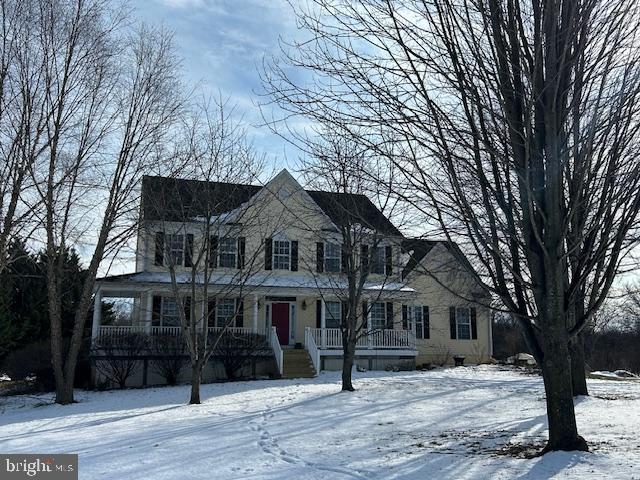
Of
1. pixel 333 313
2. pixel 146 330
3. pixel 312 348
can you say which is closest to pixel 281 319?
pixel 333 313

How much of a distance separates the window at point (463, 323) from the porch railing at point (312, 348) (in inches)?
357

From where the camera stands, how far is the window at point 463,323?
27453 millimetres

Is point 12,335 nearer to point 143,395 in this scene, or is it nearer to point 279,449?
point 143,395

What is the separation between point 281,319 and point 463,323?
371 inches

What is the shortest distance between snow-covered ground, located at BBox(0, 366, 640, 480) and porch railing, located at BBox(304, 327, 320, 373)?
126 inches

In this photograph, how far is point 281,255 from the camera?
2388 centimetres

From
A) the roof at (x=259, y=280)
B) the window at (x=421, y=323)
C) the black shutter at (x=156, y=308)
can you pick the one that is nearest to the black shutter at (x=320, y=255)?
the roof at (x=259, y=280)

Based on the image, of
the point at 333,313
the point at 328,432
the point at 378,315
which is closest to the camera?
the point at 328,432

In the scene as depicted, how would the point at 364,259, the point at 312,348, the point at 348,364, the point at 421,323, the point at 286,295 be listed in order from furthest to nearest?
the point at 421,323, the point at 286,295, the point at 312,348, the point at 364,259, the point at 348,364

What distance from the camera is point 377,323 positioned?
81.1ft

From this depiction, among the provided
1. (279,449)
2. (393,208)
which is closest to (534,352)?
(279,449)

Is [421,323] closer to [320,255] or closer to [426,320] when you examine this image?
[426,320]

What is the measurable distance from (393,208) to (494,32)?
8883 mm

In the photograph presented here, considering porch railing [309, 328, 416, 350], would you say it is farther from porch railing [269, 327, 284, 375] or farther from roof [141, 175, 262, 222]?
roof [141, 175, 262, 222]
